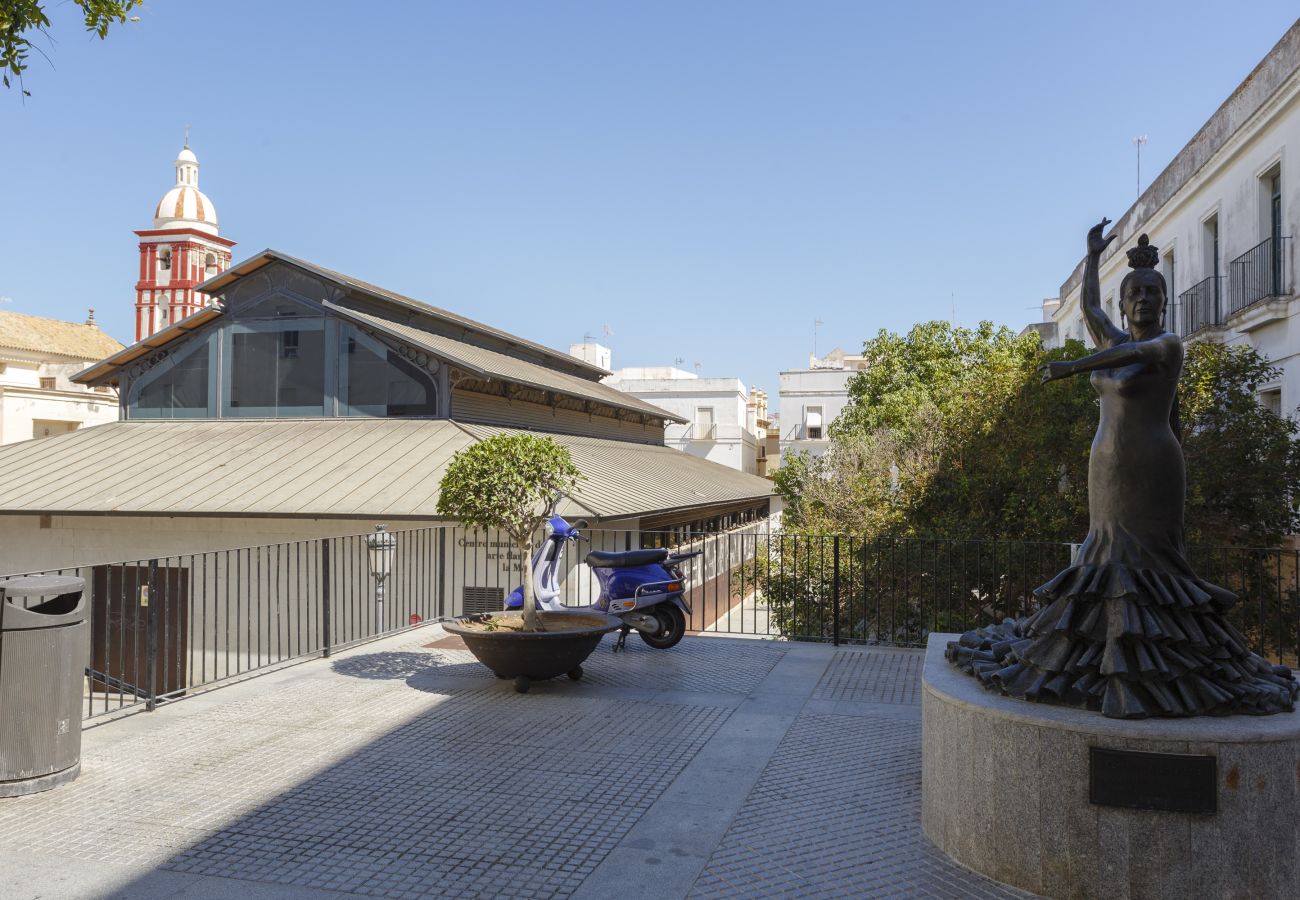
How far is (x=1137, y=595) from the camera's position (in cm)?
489

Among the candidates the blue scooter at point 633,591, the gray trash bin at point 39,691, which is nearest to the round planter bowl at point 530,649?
the blue scooter at point 633,591

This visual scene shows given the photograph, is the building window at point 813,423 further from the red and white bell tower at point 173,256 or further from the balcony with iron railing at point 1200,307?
the red and white bell tower at point 173,256

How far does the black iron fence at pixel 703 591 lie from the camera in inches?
412

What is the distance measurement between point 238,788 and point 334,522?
11.6m

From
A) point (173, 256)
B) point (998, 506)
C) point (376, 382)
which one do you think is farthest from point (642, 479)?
point (173, 256)

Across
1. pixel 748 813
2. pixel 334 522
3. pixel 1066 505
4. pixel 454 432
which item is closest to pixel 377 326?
pixel 454 432

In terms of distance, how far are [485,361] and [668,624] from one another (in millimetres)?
13343

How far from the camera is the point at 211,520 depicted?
60.2 feet

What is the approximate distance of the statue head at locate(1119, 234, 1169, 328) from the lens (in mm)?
5145

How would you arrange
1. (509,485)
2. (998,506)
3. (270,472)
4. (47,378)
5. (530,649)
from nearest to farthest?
(530,649) → (509,485) → (998,506) → (270,472) → (47,378)

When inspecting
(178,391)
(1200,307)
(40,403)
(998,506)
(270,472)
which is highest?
(40,403)

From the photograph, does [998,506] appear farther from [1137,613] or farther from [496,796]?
[496,796]

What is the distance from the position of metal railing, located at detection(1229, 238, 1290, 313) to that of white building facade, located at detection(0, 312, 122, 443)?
44244mm

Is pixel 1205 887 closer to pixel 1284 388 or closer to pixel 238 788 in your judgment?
pixel 238 788
